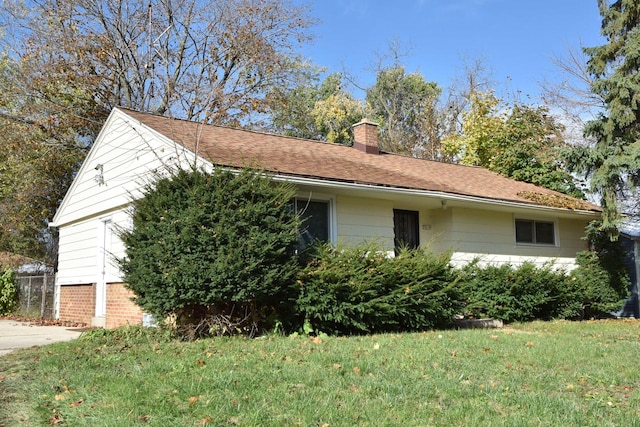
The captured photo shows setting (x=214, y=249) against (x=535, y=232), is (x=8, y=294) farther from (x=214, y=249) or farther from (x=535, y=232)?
(x=535, y=232)

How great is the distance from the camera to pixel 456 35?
85.8 ft

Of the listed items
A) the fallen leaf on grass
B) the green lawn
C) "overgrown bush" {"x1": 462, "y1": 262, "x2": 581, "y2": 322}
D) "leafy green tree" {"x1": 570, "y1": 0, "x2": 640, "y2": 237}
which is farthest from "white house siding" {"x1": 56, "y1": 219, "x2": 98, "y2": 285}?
"leafy green tree" {"x1": 570, "y1": 0, "x2": 640, "y2": 237}

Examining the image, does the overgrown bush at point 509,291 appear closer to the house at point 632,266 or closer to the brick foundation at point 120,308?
the house at point 632,266

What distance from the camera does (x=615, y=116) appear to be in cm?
1310

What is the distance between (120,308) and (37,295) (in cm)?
742

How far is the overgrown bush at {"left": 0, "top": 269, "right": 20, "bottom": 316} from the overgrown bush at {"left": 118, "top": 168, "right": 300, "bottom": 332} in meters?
12.6

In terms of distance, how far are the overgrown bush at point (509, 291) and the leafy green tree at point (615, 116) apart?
2188 mm

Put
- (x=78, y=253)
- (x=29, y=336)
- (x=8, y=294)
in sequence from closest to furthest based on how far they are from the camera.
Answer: (x=29, y=336) < (x=78, y=253) < (x=8, y=294)

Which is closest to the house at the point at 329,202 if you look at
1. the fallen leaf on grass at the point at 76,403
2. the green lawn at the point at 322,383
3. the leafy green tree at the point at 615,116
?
the leafy green tree at the point at 615,116

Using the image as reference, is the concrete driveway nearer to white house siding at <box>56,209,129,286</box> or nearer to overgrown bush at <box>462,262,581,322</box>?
white house siding at <box>56,209,129,286</box>

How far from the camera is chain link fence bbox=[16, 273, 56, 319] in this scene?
17.2m

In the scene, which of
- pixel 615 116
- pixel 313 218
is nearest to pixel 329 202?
pixel 313 218

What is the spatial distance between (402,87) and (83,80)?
70.3 feet

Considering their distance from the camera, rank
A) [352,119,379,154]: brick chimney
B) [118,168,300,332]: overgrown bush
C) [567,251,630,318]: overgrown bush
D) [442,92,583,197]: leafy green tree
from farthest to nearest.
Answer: [442,92,583,197]: leafy green tree → [352,119,379,154]: brick chimney → [567,251,630,318]: overgrown bush → [118,168,300,332]: overgrown bush
